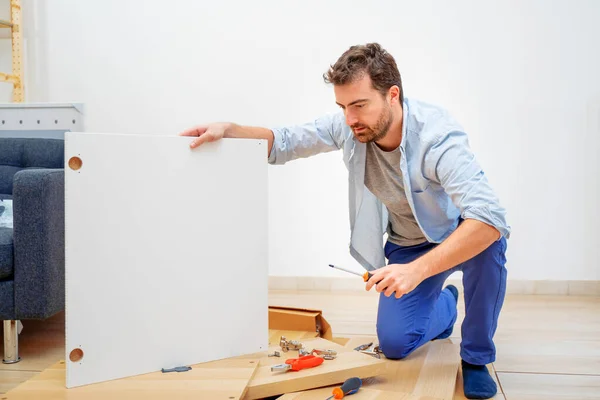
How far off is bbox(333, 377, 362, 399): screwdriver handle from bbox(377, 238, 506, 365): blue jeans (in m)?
0.35

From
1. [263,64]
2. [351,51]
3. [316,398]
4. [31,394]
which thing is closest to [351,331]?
[316,398]

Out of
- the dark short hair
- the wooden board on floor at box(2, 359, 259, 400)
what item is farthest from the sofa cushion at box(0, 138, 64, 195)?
the dark short hair

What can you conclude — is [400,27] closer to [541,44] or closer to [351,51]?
[541,44]

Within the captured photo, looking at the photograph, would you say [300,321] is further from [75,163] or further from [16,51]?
[16,51]

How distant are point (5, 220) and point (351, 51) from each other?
1.24 meters

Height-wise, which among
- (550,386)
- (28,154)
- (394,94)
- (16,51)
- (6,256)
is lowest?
(550,386)

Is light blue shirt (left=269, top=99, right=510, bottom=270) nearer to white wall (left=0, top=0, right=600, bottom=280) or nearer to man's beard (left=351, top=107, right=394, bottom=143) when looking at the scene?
man's beard (left=351, top=107, right=394, bottom=143)

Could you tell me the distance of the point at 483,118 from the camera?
2.82m

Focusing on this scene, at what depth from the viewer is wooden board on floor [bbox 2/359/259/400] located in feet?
4.41

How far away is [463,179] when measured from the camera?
1.52 m

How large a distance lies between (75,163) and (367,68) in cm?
73

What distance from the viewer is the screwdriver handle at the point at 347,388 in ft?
4.67

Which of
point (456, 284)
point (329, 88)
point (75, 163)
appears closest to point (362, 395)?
point (75, 163)

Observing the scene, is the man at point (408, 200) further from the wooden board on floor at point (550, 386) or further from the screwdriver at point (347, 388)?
the screwdriver at point (347, 388)
